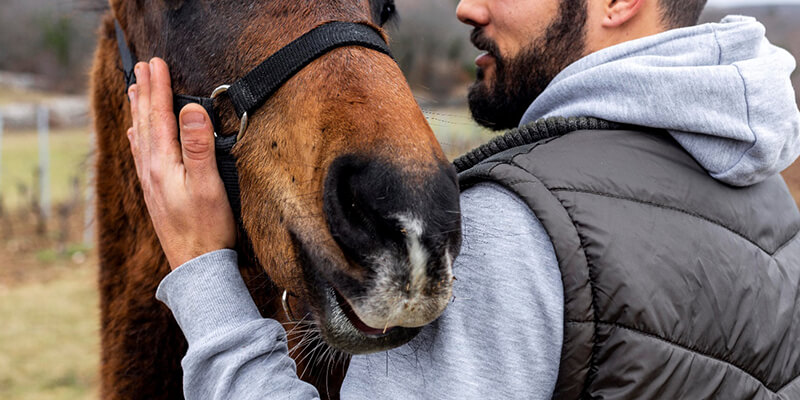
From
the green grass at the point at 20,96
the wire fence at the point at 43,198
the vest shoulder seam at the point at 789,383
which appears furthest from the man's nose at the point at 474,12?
the green grass at the point at 20,96

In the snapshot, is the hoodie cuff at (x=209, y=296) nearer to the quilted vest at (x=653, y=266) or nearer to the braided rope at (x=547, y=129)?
the quilted vest at (x=653, y=266)

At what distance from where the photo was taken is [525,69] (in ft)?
6.97

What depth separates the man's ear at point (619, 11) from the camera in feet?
6.13

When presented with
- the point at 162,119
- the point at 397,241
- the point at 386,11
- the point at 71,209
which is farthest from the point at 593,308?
the point at 71,209

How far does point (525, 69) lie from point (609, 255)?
1000 mm

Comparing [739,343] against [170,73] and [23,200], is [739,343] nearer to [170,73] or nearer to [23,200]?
[170,73]

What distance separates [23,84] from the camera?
38812 mm

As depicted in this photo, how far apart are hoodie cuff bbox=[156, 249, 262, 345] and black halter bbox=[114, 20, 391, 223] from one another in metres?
0.22

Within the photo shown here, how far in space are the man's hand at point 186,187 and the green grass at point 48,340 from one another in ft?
13.0

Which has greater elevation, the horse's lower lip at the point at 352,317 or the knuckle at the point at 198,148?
the knuckle at the point at 198,148

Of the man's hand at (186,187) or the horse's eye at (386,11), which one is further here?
the horse's eye at (386,11)

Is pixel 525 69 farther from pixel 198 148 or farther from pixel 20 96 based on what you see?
pixel 20 96

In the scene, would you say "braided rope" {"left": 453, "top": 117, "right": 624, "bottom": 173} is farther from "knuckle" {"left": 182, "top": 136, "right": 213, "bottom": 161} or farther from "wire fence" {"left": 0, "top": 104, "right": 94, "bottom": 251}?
"wire fence" {"left": 0, "top": 104, "right": 94, "bottom": 251}

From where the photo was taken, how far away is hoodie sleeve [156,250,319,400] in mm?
1420
